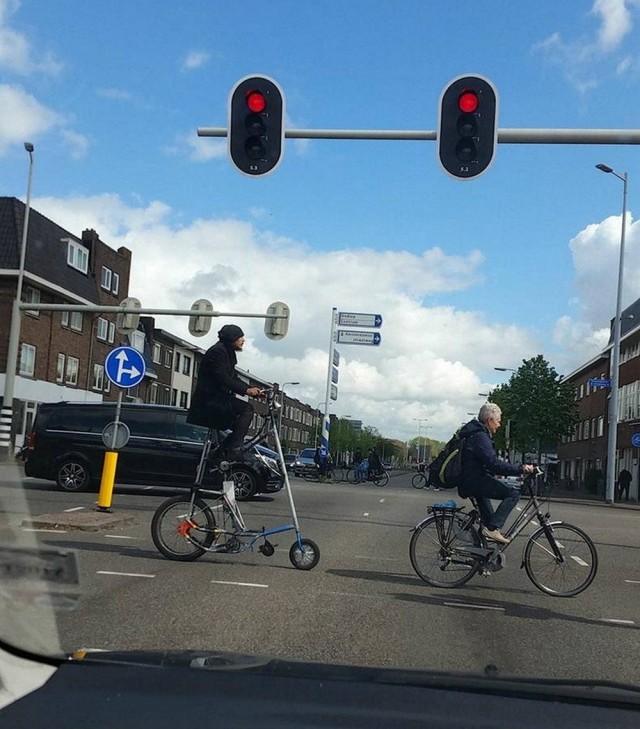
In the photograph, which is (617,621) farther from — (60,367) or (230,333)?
(60,367)

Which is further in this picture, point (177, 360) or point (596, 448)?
point (177, 360)

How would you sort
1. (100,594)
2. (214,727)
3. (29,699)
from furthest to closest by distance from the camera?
1. (100,594)
2. (29,699)
3. (214,727)

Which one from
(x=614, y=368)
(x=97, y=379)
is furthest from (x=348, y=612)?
(x=97, y=379)

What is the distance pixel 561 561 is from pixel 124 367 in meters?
6.96

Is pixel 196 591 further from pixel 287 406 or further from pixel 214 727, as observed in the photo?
pixel 287 406

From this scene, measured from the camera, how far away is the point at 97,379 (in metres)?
47.3

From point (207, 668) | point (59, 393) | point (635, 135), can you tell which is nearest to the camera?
point (207, 668)

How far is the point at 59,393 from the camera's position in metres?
42.7

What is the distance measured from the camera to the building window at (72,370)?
4359 centimetres

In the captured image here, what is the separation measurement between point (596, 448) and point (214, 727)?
202 feet

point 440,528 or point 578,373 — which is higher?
point 578,373

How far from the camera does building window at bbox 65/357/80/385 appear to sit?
4359 centimetres

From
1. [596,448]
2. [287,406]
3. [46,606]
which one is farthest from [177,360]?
[46,606]

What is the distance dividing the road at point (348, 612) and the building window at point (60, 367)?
33.3 m
